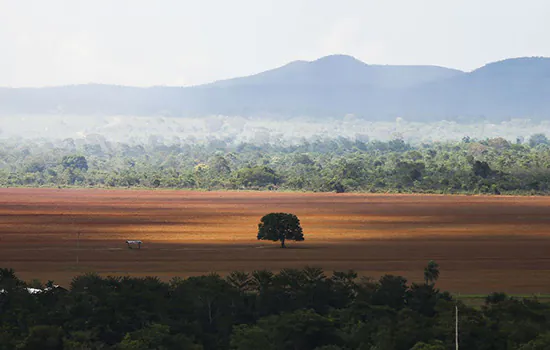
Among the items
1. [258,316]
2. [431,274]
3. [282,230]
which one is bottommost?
[258,316]

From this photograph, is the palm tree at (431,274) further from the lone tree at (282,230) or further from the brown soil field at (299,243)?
the lone tree at (282,230)

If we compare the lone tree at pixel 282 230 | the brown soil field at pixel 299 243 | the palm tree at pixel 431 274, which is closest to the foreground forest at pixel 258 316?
the palm tree at pixel 431 274

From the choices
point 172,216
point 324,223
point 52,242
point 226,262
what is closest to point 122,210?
point 172,216

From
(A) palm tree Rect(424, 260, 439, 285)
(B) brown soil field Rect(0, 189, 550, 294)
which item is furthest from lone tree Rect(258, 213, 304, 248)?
(A) palm tree Rect(424, 260, 439, 285)

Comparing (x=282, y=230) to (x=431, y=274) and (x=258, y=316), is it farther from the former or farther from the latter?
(x=258, y=316)

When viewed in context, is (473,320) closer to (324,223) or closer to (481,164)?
(324,223)

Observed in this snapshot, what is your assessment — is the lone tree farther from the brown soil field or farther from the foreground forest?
the foreground forest

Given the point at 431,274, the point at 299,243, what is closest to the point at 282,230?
the point at 299,243
